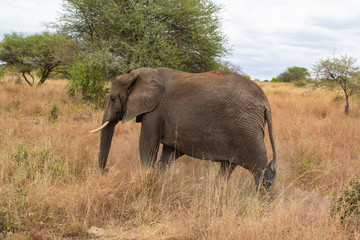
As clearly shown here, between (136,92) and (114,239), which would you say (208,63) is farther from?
(114,239)

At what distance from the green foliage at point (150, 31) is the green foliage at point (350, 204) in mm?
7470

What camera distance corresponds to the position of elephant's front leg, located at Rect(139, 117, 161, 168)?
4.14 metres

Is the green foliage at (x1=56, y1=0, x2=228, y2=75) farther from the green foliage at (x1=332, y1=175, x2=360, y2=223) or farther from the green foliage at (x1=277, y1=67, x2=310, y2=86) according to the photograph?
the green foliage at (x1=277, y1=67, x2=310, y2=86)

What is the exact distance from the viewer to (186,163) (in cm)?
577

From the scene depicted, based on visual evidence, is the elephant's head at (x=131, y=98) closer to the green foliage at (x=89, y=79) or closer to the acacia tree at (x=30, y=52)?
the green foliage at (x=89, y=79)

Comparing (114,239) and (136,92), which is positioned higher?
(136,92)

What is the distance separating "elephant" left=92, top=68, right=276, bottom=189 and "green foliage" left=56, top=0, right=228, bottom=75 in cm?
583

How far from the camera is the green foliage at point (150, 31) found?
10.2 m

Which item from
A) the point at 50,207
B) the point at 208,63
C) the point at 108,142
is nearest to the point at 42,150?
the point at 108,142

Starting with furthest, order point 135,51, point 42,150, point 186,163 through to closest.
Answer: point 135,51, point 186,163, point 42,150

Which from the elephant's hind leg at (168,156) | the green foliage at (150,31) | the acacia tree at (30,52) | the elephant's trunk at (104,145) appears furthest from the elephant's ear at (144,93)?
the acacia tree at (30,52)

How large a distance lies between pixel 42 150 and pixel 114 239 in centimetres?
220

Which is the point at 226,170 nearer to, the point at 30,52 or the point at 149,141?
the point at 149,141

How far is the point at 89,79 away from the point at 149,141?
712cm
